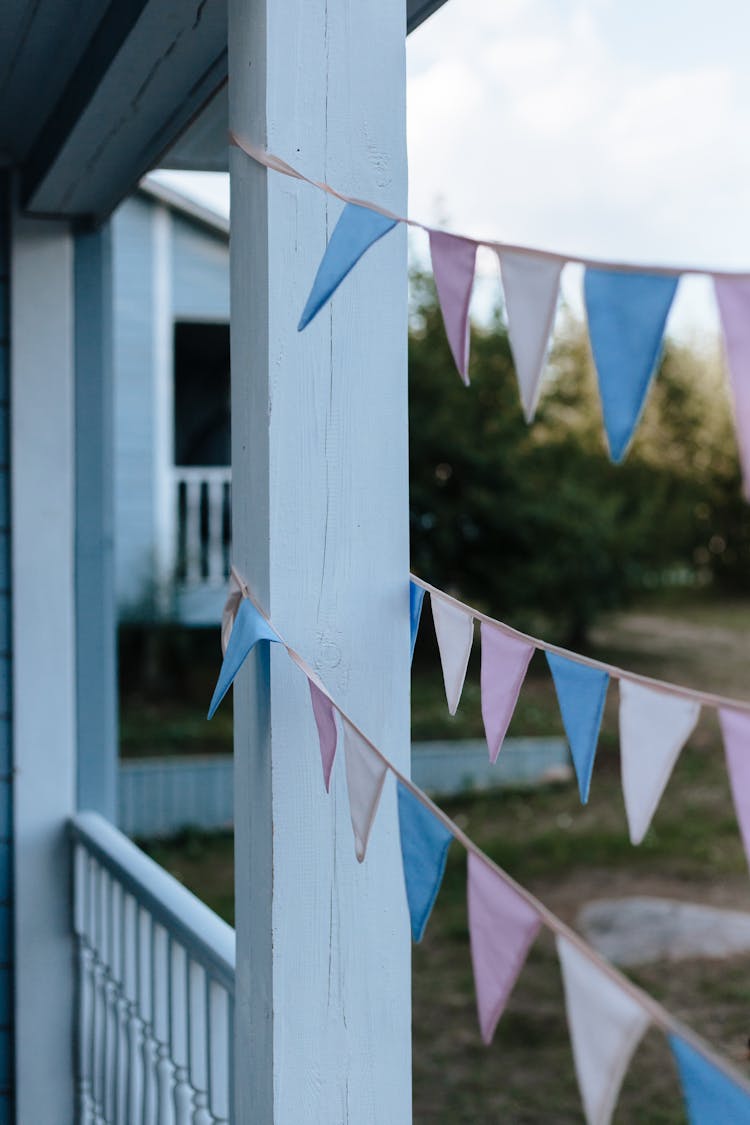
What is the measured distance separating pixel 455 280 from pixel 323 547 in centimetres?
27

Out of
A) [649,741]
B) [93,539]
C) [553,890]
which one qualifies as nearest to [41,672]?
[93,539]

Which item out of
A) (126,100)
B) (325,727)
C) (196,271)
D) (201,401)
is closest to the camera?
(325,727)

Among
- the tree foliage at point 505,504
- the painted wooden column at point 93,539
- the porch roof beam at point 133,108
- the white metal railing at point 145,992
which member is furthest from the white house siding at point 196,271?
the white metal railing at point 145,992

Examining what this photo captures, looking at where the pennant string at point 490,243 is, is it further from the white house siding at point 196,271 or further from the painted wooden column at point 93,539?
the white house siding at point 196,271

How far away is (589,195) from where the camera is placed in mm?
15547

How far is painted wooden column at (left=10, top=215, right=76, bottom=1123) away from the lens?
230 cm

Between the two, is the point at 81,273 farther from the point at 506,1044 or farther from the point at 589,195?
the point at 589,195

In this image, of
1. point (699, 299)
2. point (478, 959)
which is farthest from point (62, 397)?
point (699, 299)

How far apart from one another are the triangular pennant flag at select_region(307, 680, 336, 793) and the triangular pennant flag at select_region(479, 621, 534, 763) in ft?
0.41

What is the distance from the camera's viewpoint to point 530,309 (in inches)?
30.7

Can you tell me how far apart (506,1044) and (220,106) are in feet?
11.1

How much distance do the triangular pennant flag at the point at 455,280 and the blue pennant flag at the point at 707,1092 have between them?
19.2 inches

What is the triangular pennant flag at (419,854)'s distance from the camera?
85cm

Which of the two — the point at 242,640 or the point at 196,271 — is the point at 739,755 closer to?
the point at 242,640
